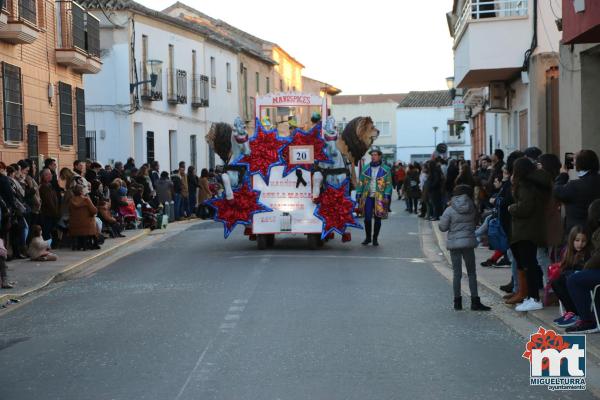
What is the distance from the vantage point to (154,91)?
36281mm

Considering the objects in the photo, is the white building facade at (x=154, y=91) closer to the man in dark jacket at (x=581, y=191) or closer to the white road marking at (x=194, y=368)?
the man in dark jacket at (x=581, y=191)

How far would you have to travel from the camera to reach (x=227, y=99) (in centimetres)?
4831

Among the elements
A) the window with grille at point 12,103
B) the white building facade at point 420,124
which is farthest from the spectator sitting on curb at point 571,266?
the white building facade at point 420,124

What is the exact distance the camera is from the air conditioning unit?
27.3 meters

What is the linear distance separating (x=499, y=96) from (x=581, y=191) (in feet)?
55.9

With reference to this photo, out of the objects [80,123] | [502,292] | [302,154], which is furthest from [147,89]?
[502,292]

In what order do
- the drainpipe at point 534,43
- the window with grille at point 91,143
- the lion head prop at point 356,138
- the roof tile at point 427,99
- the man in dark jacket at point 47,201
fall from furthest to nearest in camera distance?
the roof tile at point 427,99, the window with grille at point 91,143, the drainpipe at point 534,43, the man in dark jacket at point 47,201, the lion head prop at point 356,138

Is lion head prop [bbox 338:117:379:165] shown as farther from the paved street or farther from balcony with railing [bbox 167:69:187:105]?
balcony with railing [bbox 167:69:187:105]

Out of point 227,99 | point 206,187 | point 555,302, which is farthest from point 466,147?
point 555,302

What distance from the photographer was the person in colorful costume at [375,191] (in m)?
19.2

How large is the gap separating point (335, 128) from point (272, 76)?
4190 cm

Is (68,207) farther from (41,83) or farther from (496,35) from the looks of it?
(496,35)

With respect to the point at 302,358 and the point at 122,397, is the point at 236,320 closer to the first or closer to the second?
the point at 302,358

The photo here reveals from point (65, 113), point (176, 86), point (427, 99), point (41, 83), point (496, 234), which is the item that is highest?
point (427, 99)
